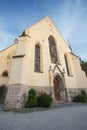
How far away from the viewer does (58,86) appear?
1277 centimetres

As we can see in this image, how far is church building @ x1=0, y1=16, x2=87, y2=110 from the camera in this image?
8586 millimetres

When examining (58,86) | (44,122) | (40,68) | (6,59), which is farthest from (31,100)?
(6,59)

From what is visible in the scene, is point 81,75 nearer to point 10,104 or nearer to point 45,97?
point 45,97

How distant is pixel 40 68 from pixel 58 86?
329cm

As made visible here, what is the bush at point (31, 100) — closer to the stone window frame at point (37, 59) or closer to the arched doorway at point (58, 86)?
the stone window frame at point (37, 59)

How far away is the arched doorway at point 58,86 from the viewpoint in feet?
40.3

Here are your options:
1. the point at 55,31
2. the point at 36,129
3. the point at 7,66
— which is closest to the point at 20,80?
the point at 36,129

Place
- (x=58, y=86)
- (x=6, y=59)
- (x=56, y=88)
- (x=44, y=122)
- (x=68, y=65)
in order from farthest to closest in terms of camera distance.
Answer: (x=68, y=65) → (x=6, y=59) → (x=58, y=86) → (x=56, y=88) → (x=44, y=122)

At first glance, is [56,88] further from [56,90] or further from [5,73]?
[5,73]

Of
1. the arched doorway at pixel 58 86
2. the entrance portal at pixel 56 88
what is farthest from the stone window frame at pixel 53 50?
the entrance portal at pixel 56 88

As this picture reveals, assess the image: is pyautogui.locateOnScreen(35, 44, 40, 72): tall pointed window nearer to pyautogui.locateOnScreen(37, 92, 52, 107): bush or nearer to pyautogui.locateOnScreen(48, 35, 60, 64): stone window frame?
pyautogui.locateOnScreen(48, 35, 60, 64): stone window frame

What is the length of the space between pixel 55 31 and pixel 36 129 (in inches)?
589

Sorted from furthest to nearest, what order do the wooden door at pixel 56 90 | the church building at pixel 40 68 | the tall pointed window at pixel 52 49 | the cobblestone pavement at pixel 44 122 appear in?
the tall pointed window at pixel 52 49 → the wooden door at pixel 56 90 → the church building at pixel 40 68 → the cobblestone pavement at pixel 44 122

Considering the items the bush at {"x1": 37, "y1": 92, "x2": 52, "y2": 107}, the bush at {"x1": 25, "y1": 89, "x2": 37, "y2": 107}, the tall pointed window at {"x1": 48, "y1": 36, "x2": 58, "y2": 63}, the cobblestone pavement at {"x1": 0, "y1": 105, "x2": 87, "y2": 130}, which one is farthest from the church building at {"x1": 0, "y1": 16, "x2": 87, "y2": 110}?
the cobblestone pavement at {"x1": 0, "y1": 105, "x2": 87, "y2": 130}
